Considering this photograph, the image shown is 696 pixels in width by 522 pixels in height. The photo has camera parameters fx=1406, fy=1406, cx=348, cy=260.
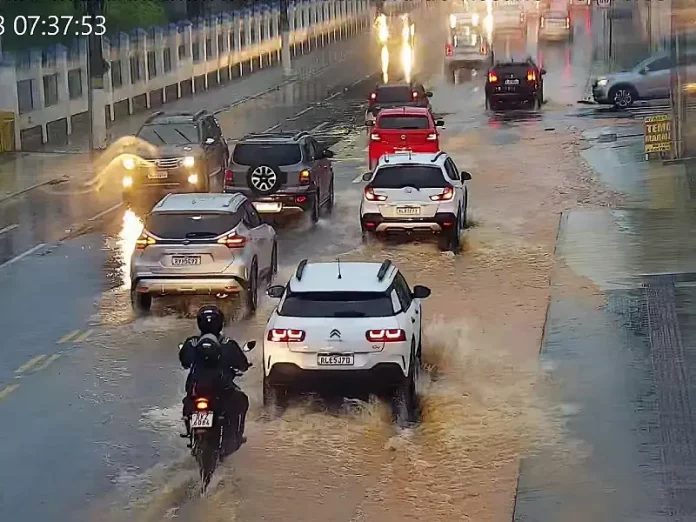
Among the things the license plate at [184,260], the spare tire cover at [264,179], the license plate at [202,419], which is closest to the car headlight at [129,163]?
the spare tire cover at [264,179]

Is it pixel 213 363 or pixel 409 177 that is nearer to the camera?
pixel 213 363

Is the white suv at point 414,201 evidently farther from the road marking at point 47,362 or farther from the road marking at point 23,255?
the road marking at point 47,362

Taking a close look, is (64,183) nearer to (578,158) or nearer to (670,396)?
(578,158)

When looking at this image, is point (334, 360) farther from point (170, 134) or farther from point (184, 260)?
point (170, 134)

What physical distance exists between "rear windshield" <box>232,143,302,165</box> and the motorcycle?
1401 centimetres

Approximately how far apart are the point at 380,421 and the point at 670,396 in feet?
9.67

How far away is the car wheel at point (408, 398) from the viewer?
13.5m

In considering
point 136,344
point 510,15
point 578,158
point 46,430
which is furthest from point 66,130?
point 510,15

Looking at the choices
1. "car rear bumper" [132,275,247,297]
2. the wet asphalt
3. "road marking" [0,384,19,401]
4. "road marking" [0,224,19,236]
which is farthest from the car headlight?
"road marking" [0,384,19,401]

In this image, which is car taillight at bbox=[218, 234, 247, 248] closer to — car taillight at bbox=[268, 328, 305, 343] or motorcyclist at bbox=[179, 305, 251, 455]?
car taillight at bbox=[268, 328, 305, 343]

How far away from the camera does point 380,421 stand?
528 inches

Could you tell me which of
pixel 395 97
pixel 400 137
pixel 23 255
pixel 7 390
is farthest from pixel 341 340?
pixel 395 97

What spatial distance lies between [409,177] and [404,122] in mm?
9400

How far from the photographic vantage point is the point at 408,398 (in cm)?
1384
